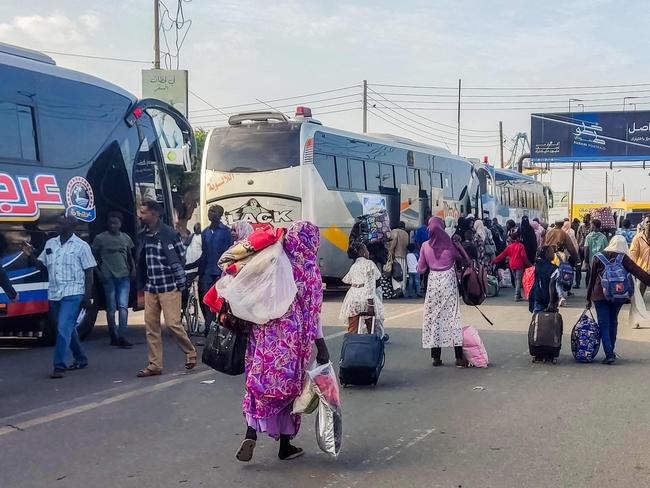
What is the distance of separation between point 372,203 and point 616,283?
38.6 feet

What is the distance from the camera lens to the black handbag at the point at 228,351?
564 cm

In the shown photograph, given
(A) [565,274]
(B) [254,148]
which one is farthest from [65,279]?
(A) [565,274]

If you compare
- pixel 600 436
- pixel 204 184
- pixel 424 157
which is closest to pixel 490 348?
pixel 600 436

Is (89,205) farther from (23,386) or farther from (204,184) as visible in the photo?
(204,184)

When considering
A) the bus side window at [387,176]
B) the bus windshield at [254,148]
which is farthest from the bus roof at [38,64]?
the bus side window at [387,176]

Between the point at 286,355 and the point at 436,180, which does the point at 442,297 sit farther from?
the point at 436,180

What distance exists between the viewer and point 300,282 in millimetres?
5695

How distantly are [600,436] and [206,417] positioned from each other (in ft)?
10.4

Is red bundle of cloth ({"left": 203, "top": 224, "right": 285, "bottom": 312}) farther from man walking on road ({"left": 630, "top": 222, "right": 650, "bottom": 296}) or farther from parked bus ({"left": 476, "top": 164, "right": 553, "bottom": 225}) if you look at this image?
parked bus ({"left": 476, "top": 164, "right": 553, "bottom": 225})

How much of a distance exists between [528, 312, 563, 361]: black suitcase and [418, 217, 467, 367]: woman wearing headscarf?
88 centimetres

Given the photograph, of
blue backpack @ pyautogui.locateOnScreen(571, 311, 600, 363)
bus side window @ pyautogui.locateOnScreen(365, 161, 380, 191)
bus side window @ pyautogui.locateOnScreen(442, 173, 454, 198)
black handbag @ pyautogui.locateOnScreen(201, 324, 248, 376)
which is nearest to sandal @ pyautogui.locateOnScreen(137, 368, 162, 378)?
black handbag @ pyautogui.locateOnScreen(201, 324, 248, 376)

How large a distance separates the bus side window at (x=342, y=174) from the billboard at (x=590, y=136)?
27.9 m

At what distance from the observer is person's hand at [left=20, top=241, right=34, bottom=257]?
10648mm

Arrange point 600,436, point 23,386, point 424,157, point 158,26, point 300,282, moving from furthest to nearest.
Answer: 1. point 158,26
2. point 424,157
3. point 23,386
4. point 600,436
5. point 300,282
